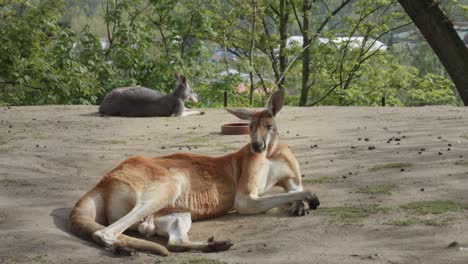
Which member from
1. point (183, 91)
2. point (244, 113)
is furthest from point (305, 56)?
point (244, 113)

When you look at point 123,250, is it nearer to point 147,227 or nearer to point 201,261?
point 201,261

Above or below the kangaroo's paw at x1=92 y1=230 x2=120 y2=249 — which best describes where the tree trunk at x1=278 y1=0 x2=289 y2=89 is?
above

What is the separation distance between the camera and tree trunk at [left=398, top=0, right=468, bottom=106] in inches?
244

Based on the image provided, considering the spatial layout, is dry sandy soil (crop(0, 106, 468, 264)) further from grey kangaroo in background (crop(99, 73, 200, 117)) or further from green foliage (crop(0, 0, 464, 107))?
green foliage (crop(0, 0, 464, 107))

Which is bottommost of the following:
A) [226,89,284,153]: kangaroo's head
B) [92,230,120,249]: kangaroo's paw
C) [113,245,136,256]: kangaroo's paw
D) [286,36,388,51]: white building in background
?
[113,245,136,256]: kangaroo's paw

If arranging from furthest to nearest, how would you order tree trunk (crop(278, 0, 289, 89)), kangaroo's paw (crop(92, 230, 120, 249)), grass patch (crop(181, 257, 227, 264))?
tree trunk (crop(278, 0, 289, 89)), kangaroo's paw (crop(92, 230, 120, 249)), grass patch (crop(181, 257, 227, 264))

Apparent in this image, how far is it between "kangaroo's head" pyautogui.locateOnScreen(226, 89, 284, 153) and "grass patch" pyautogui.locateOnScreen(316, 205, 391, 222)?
1.88ft

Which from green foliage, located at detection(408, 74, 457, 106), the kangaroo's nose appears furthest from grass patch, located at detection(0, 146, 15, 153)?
green foliage, located at detection(408, 74, 457, 106)

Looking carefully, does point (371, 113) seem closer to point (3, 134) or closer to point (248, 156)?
point (3, 134)

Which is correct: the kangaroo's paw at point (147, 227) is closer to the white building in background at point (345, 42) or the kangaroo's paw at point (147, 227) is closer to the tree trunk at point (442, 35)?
the tree trunk at point (442, 35)

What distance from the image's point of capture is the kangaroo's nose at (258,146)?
4.98 metres

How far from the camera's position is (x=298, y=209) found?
4.90 metres

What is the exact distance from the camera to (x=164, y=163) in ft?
16.2

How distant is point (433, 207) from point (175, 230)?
5.51 ft
